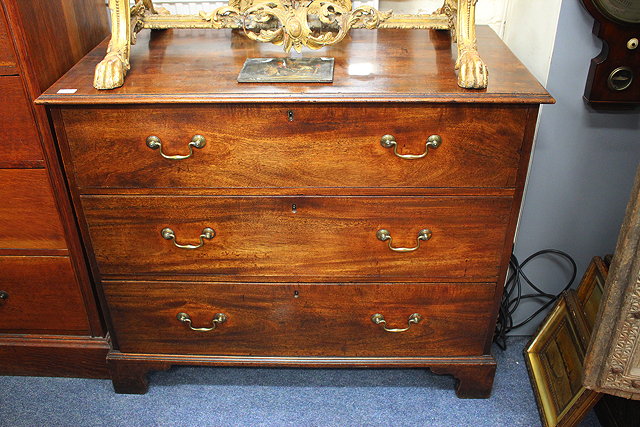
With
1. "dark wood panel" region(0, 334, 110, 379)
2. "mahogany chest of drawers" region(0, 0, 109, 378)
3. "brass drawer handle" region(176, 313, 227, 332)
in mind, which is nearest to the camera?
"mahogany chest of drawers" region(0, 0, 109, 378)

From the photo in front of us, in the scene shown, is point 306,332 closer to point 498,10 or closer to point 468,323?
point 468,323

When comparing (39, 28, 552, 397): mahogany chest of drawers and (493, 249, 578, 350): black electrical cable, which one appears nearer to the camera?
(39, 28, 552, 397): mahogany chest of drawers

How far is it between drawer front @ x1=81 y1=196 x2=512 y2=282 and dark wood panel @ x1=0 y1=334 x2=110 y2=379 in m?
0.37

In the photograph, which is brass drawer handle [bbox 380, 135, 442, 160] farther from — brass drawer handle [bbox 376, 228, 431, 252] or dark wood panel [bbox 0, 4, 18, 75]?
dark wood panel [bbox 0, 4, 18, 75]

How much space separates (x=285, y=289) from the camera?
1.53 m

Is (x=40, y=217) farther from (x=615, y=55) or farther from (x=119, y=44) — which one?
(x=615, y=55)

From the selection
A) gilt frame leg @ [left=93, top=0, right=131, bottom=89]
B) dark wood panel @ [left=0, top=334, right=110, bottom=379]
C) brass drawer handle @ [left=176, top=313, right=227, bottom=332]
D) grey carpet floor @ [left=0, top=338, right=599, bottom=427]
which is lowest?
grey carpet floor @ [left=0, top=338, right=599, bottom=427]

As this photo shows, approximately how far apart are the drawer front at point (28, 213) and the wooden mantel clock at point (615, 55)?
4.60ft

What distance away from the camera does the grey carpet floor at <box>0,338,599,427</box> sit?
1.67 meters

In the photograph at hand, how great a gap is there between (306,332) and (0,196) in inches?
34.4

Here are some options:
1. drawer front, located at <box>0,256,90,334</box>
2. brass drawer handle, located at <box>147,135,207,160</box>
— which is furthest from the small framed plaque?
drawer front, located at <box>0,256,90,334</box>

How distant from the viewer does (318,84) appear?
50.8 inches

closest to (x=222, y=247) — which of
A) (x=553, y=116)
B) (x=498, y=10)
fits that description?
(x=553, y=116)

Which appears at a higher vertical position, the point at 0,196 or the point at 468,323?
the point at 0,196
